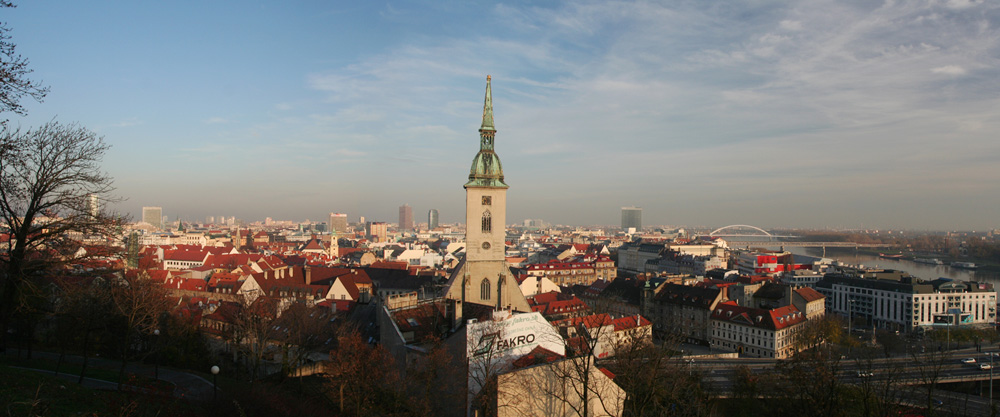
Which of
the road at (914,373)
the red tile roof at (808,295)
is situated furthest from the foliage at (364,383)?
the red tile roof at (808,295)

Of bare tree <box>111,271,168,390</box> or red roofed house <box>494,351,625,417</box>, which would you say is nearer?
red roofed house <box>494,351,625,417</box>

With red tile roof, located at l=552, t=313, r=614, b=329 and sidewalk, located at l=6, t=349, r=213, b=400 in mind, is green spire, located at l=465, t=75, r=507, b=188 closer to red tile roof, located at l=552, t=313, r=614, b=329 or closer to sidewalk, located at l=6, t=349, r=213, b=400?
red tile roof, located at l=552, t=313, r=614, b=329

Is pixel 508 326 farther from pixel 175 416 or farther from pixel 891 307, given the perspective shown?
pixel 891 307

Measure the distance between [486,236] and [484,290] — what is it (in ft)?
9.04

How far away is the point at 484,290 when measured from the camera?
31.8 m

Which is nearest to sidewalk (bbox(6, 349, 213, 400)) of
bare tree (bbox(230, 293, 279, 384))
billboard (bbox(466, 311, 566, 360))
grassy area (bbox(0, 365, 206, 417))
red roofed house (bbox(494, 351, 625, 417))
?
bare tree (bbox(230, 293, 279, 384))

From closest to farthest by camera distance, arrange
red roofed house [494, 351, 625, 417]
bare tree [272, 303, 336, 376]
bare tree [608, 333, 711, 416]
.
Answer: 1. red roofed house [494, 351, 625, 417]
2. bare tree [608, 333, 711, 416]
3. bare tree [272, 303, 336, 376]

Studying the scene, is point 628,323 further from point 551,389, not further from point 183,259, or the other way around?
point 183,259

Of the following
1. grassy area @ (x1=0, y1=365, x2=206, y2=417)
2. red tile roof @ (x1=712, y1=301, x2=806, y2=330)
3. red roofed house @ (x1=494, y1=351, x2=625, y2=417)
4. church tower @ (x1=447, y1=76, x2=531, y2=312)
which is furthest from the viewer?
red tile roof @ (x1=712, y1=301, x2=806, y2=330)

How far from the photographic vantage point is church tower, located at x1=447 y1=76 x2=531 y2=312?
31.6 meters

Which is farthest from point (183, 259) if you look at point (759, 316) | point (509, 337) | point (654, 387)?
point (654, 387)

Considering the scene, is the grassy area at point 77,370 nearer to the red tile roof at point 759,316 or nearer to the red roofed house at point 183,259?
the red tile roof at point 759,316

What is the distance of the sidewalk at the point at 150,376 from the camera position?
1873 centimetres

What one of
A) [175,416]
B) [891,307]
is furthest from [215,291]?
[891,307]
